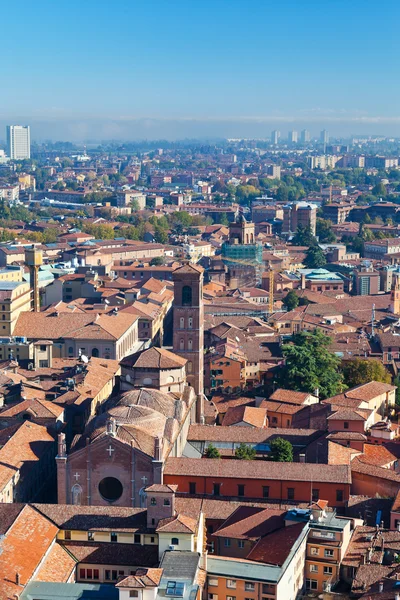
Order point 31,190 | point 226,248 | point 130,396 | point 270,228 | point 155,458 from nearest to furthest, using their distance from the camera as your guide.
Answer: point 155,458 → point 130,396 → point 226,248 → point 270,228 → point 31,190

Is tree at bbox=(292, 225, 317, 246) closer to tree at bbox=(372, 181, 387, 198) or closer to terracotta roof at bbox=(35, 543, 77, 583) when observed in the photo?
tree at bbox=(372, 181, 387, 198)

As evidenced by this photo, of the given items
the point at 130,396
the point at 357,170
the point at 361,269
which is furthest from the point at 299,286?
the point at 357,170

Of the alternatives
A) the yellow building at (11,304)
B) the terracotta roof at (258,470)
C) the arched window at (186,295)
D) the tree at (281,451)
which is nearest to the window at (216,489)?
the terracotta roof at (258,470)

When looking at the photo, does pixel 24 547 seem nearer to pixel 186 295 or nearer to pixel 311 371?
pixel 186 295

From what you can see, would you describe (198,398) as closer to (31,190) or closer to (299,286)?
(299,286)

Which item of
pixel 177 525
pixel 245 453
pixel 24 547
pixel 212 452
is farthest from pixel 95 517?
pixel 245 453

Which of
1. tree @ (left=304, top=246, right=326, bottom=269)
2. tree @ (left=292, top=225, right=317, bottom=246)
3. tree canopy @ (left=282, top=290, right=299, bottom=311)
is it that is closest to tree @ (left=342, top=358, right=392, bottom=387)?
tree canopy @ (left=282, top=290, right=299, bottom=311)

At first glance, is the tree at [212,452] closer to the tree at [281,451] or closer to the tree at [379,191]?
the tree at [281,451]
